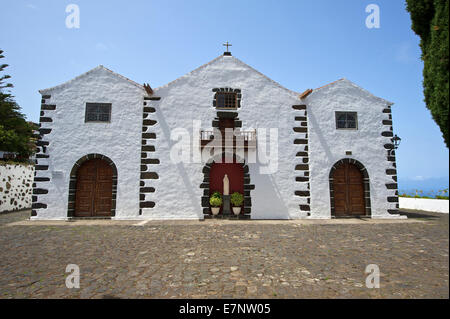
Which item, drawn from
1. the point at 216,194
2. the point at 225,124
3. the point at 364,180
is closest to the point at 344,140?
the point at 364,180

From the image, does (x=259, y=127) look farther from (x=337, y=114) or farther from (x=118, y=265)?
(x=118, y=265)

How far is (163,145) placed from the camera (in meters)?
10.2

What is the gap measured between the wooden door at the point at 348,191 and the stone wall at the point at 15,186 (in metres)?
16.8

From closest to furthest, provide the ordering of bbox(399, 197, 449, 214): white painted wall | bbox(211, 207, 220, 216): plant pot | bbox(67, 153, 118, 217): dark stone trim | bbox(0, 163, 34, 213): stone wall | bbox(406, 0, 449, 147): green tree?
1. bbox(406, 0, 449, 147): green tree
2. bbox(67, 153, 118, 217): dark stone trim
3. bbox(211, 207, 220, 216): plant pot
4. bbox(0, 163, 34, 213): stone wall
5. bbox(399, 197, 449, 214): white painted wall

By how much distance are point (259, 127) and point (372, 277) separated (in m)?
7.80

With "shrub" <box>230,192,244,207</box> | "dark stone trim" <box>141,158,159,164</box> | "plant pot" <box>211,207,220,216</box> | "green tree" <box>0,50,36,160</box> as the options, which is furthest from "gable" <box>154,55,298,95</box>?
"green tree" <box>0,50,36,160</box>

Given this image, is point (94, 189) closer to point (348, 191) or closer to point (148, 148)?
point (148, 148)

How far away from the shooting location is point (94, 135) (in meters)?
10.1

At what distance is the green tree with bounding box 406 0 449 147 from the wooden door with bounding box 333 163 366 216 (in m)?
6.06

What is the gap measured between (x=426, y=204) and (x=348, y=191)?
707 centimetres

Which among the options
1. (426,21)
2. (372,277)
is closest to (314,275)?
(372,277)

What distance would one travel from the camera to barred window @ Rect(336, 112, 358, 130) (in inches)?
433

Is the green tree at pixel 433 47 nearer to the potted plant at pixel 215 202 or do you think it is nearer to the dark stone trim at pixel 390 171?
the dark stone trim at pixel 390 171

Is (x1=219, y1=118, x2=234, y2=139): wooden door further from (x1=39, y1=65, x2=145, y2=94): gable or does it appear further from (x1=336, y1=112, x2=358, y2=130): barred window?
(x1=336, y1=112, x2=358, y2=130): barred window
